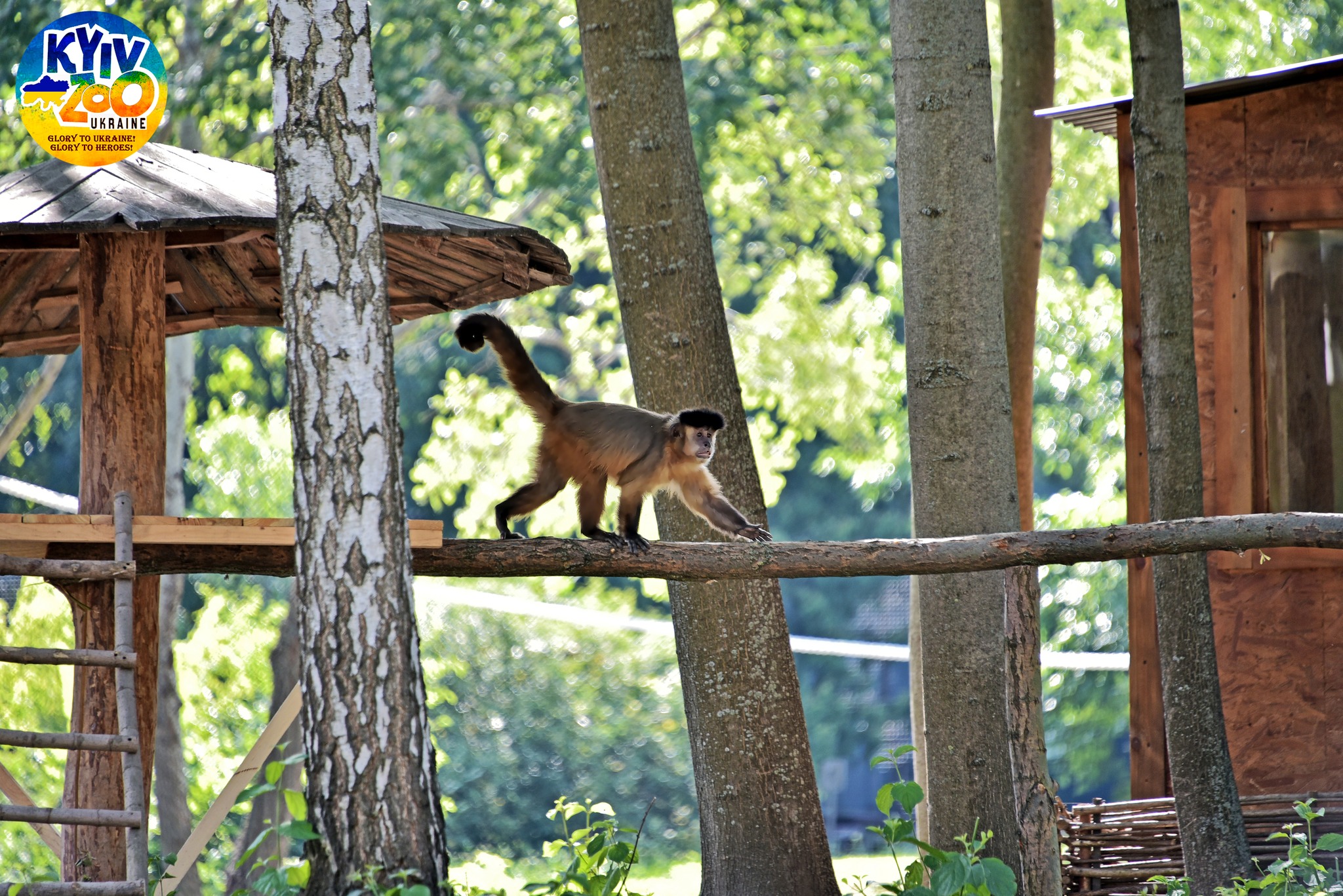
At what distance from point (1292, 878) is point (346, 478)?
3.41 m

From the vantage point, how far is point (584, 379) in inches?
604

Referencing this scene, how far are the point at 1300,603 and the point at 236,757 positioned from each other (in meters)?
12.5

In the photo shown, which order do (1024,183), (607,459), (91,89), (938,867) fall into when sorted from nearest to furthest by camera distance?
1. (938,867)
2. (607,459)
3. (91,89)
4. (1024,183)

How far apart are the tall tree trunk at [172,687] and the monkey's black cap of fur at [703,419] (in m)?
8.58

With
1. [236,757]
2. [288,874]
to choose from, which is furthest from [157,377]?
[236,757]

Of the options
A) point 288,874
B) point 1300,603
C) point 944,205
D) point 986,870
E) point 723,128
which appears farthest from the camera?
point 723,128

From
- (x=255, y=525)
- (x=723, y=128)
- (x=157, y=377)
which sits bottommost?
(x=255, y=525)

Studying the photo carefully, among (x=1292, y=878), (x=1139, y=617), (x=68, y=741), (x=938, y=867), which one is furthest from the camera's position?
(x=1139, y=617)

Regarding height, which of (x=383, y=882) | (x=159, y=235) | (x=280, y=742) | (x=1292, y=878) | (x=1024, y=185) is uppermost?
(x=1024, y=185)

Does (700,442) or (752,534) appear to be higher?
(700,442)

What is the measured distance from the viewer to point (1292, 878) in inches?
181

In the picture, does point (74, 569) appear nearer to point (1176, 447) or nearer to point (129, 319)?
point (129, 319)

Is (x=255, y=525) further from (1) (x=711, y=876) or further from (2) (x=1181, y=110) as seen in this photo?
(2) (x=1181, y=110)

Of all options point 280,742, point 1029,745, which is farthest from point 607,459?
point 280,742
